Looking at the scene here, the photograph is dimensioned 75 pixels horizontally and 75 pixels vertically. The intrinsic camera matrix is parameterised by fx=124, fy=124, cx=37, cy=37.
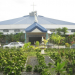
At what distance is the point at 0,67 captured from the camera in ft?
23.9

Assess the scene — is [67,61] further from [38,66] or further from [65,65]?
[38,66]

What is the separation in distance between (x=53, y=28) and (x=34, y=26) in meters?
16.4

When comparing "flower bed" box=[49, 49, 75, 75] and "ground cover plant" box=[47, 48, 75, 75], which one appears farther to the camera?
"flower bed" box=[49, 49, 75, 75]

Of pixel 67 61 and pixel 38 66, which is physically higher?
pixel 67 61

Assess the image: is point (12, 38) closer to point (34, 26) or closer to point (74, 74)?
point (34, 26)

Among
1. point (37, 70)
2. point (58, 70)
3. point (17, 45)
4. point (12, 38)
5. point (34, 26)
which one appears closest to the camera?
point (58, 70)

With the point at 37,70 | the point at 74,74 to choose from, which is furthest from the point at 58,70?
the point at 37,70

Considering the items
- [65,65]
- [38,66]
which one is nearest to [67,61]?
[65,65]

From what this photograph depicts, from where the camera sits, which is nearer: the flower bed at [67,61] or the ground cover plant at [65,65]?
the ground cover plant at [65,65]

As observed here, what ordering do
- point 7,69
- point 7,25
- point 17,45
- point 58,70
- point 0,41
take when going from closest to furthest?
1. point 58,70
2. point 7,69
3. point 17,45
4. point 0,41
5. point 7,25

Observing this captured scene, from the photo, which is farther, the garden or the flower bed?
the flower bed

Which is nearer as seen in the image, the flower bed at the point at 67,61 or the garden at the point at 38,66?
the garden at the point at 38,66

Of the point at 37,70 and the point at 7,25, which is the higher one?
the point at 7,25

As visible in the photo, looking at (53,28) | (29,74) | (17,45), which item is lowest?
(29,74)
